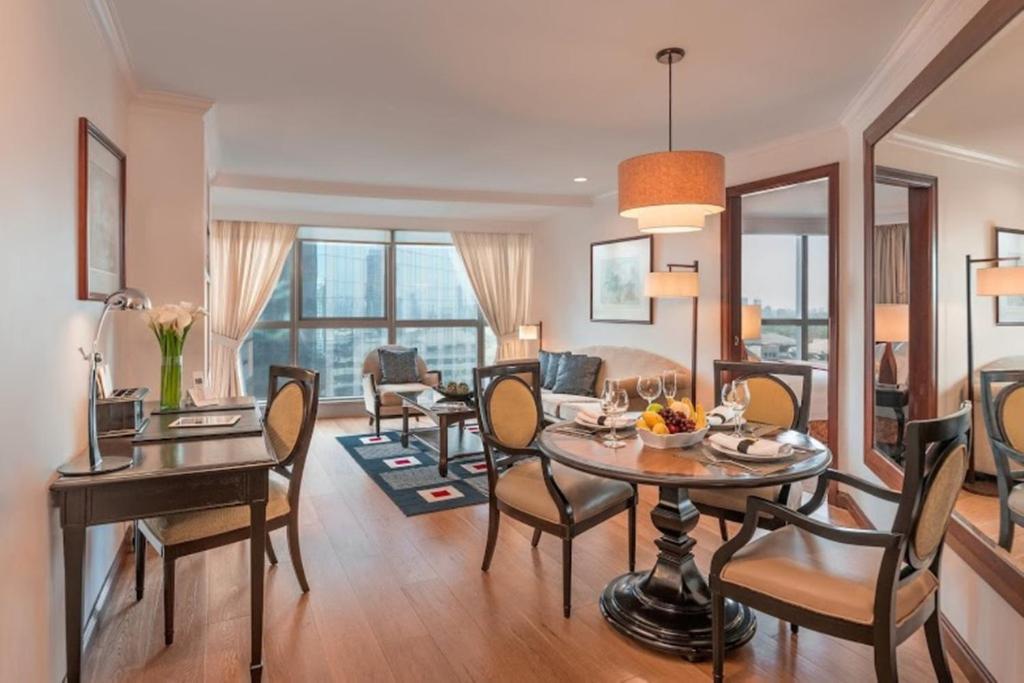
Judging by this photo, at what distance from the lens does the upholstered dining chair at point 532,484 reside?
250cm

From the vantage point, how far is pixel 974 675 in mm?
2023

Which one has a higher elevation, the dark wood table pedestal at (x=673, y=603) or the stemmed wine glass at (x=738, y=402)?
the stemmed wine glass at (x=738, y=402)

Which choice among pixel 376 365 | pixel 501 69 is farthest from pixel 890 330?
pixel 376 365

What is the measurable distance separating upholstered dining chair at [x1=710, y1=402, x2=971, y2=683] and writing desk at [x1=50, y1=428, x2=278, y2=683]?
1595mm

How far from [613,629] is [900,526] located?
1.19 meters

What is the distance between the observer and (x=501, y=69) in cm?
303

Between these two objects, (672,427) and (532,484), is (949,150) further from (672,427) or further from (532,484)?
(532,484)

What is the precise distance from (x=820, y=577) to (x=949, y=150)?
1.86 metres

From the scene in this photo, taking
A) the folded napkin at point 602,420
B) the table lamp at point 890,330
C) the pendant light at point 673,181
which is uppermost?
the pendant light at point 673,181

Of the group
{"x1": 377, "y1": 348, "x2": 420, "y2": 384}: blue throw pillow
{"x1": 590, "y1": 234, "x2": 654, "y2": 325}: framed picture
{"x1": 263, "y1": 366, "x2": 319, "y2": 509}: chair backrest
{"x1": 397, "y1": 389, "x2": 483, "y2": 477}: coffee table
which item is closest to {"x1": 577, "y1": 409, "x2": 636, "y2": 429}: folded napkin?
{"x1": 263, "y1": 366, "x2": 319, "y2": 509}: chair backrest

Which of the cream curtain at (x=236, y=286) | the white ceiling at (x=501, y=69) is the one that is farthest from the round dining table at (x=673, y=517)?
the cream curtain at (x=236, y=286)

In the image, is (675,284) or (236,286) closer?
(675,284)

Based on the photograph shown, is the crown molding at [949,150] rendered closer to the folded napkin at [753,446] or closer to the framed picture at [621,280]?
the folded napkin at [753,446]

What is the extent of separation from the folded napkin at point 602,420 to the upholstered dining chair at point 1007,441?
130 centimetres
